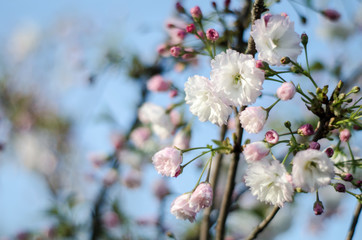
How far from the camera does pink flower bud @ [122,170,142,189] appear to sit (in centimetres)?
218

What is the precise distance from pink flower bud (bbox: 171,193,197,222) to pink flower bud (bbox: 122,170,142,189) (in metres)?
1.30

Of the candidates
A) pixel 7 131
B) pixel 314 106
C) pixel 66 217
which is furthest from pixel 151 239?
pixel 7 131

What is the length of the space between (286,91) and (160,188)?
1.34 metres

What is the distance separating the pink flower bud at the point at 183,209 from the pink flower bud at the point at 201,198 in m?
0.01

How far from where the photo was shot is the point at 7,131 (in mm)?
4000

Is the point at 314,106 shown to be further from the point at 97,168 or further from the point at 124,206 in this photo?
the point at 97,168

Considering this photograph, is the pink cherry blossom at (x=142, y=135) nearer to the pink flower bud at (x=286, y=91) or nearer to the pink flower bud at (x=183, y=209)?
the pink flower bud at (x=183, y=209)

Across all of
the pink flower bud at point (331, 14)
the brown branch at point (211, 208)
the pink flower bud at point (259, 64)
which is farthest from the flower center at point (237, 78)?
the pink flower bud at point (331, 14)

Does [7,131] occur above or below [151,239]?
below

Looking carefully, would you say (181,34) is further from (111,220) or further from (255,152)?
(111,220)

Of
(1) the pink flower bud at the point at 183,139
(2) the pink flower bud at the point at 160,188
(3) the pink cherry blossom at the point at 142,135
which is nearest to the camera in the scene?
(1) the pink flower bud at the point at 183,139

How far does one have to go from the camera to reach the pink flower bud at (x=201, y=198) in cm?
86

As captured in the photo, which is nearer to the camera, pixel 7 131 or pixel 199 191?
pixel 199 191

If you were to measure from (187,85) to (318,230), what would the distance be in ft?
6.64
